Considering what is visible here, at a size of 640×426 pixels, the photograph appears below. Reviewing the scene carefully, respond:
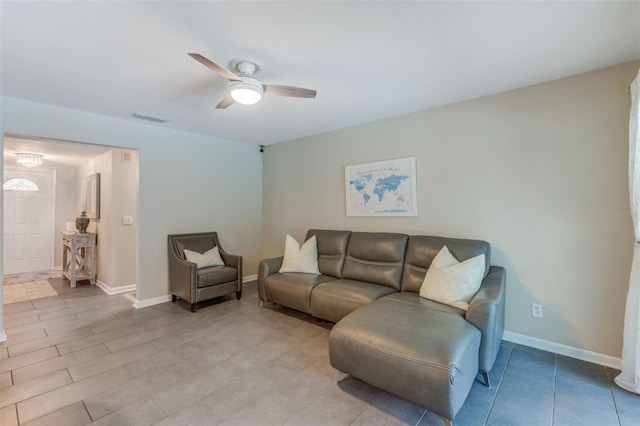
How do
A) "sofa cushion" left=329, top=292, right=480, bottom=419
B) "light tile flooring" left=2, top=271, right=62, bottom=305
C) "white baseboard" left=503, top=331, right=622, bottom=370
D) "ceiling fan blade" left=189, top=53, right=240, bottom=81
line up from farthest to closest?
"light tile flooring" left=2, top=271, right=62, bottom=305, "white baseboard" left=503, top=331, right=622, bottom=370, "ceiling fan blade" left=189, top=53, right=240, bottom=81, "sofa cushion" left=329, top=292, right=480, bottom=419

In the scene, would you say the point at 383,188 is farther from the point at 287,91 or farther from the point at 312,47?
the point at 312,47

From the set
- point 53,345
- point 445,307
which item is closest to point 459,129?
point 445,307

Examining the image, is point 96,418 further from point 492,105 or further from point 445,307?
point 492,105

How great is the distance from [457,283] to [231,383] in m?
1.95

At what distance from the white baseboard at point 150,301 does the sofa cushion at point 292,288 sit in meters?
1.58

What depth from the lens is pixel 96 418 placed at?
1.78 meters

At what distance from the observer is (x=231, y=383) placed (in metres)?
2.14

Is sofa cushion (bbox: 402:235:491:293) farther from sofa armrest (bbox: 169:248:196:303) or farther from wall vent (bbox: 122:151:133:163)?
wall vent (bbox: 122:151:133:163)

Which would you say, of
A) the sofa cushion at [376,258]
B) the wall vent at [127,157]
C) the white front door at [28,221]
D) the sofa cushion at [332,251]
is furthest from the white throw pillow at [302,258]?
the white front door at [28,221]

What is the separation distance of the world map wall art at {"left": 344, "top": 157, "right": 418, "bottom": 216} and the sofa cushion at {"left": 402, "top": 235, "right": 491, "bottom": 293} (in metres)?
0.49

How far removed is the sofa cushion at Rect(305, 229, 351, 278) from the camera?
3.56 m

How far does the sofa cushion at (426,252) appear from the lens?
2.70 m

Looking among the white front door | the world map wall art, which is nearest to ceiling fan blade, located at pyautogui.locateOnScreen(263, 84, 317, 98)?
the world map wall art

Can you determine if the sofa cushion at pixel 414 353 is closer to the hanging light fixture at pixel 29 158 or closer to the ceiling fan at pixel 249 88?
the ceiling fan at pixel 249 88
